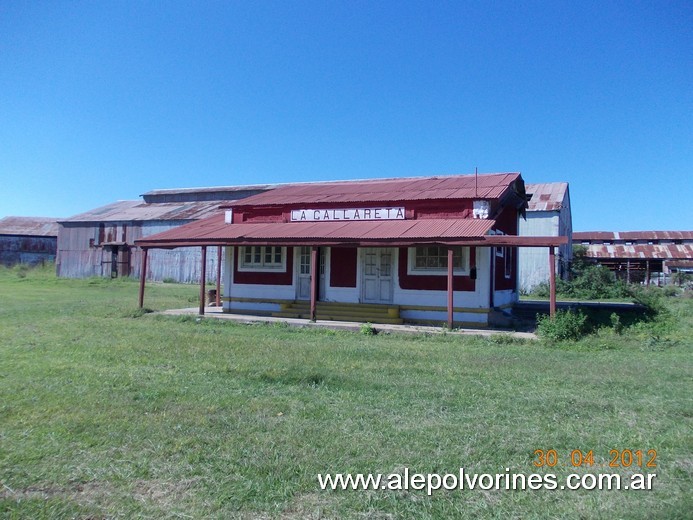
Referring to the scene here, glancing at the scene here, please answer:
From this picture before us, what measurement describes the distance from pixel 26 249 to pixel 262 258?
4762 centimetres

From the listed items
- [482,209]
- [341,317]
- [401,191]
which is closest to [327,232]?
[341,317]

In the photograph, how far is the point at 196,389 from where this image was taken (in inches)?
280

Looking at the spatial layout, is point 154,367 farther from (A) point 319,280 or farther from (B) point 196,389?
(A) point 319,280

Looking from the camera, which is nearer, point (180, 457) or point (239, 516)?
point (239, 516)

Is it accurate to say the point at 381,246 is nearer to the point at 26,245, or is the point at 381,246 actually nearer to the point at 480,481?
the point at 480,481

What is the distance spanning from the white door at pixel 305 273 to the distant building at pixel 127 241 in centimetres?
1787

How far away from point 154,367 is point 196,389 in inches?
71.8

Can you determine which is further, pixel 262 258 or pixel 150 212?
pixel 150 212

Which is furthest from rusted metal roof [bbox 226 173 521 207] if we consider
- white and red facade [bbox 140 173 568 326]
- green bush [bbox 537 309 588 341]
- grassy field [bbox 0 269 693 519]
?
grassy field [bbox 0 269 693 519]

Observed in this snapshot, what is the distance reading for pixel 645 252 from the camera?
42625mm

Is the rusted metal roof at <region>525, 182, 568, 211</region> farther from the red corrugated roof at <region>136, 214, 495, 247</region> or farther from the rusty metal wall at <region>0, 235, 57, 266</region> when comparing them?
the rusty metal wall at <region>0, 235, 57, 266</region>

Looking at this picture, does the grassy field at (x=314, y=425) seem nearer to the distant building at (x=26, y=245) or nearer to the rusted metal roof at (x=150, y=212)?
the rusted metal roof at (x=150, y=212)

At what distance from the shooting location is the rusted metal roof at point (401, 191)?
1606cm

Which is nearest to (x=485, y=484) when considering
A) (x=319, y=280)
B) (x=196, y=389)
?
(x=196, y=389)
